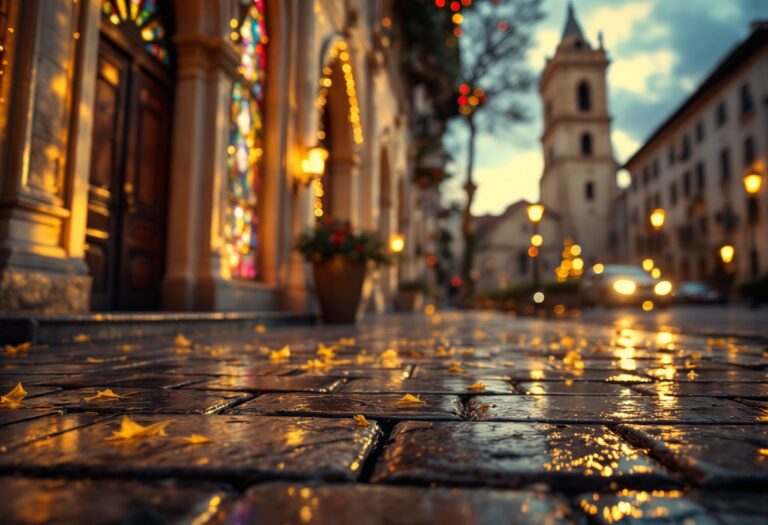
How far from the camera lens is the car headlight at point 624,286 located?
17.2 m

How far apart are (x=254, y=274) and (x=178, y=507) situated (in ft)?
25.3

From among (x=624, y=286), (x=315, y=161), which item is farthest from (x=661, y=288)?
(x=315, y=161)

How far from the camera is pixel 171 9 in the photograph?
22.6 feet

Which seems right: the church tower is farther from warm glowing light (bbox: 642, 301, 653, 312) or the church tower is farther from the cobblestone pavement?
the cobblestone pavement

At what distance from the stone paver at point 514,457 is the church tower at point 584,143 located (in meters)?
51.8

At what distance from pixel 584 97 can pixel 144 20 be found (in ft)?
167

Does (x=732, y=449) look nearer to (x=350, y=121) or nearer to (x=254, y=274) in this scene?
(x=254, y=274)

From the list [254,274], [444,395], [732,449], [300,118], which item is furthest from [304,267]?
[732,449]

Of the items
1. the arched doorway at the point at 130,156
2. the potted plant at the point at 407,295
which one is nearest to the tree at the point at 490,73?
the potted plant at the point at 407,295

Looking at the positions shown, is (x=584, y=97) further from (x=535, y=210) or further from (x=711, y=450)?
(x=711, y=450)

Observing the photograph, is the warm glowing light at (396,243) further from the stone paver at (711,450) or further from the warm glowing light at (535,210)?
the stone paver at (711,450)

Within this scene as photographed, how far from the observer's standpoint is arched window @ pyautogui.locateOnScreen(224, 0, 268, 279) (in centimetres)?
740

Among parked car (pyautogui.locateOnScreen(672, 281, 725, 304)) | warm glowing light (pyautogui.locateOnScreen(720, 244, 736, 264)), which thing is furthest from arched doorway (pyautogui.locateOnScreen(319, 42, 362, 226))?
warm glowing light (pyautogui.locateOnScreen(720, 244, 736, 264))

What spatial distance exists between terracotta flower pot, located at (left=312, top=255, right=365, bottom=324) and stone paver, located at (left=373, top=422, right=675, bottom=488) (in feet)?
Result: 22.2
